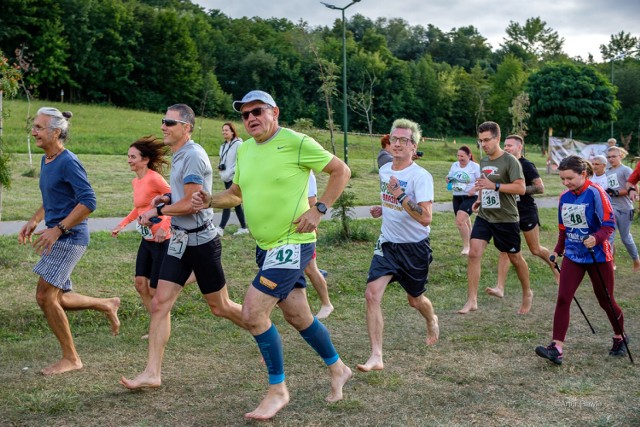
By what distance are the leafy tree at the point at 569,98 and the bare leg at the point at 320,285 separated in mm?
43845

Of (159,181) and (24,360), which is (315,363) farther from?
(24,360)

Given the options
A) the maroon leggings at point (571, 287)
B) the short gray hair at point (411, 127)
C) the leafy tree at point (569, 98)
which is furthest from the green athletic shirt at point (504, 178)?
the leafy tree at point (569, 98)

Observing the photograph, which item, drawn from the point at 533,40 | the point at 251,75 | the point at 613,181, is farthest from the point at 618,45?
the point at 613,181

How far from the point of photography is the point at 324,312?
24.9 ft

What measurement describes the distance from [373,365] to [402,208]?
51.6 inches

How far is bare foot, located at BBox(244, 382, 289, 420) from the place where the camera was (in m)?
4.35

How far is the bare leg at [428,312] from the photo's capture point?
601cm

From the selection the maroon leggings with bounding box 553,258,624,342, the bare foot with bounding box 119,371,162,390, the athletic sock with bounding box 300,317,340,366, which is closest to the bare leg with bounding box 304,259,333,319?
the maroon leggings with bounding box 553,258,624,342

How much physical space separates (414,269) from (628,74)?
84973mm

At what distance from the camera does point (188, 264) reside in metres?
5.07

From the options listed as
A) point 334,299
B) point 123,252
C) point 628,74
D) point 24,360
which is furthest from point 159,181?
point 628,74

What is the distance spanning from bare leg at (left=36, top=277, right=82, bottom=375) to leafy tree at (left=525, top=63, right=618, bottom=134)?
4660 centimetres

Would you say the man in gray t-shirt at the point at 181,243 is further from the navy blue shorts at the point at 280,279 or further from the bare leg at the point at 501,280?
the bare leg at the point at 501,280

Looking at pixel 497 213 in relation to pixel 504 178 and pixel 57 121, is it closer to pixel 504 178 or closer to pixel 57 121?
pixel 504 178
